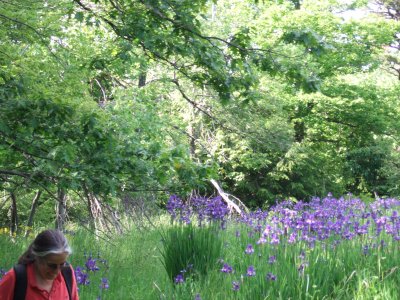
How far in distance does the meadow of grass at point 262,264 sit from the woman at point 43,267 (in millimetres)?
1295

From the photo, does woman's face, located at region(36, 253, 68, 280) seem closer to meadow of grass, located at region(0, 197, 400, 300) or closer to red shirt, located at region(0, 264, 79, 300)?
red shirt, located at region(0, 264, 79, 300)

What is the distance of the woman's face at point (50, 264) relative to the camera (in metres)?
2.88

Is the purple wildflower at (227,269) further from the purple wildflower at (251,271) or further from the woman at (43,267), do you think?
the woman at (43,267)

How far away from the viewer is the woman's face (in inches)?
113

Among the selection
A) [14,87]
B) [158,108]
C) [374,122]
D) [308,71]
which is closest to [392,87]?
[374,122]

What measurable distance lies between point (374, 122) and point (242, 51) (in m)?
16.8

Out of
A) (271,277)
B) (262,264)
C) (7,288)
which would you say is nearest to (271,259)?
(262,264)

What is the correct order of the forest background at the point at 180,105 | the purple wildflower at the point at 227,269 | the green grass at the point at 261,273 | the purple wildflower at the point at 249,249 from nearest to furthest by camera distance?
the green grass at the point at 261,273 < the purple wildflower at the point at 227,269 < the purple wildflower at the point at 249,249 < the forest background at the point at 180,105

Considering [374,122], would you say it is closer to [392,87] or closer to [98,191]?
[392,87]

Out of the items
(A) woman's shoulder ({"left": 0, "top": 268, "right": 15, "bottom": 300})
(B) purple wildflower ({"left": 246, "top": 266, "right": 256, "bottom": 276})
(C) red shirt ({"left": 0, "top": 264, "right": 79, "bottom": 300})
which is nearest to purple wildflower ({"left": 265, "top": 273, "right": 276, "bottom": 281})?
(B) purple wildflower ({"left": 246, "top": 266, "right": 256, "bottom": 276})

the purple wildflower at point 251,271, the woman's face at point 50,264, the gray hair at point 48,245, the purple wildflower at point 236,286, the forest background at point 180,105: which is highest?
the forest background at point 180,105

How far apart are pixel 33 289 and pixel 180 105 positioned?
12.7 m

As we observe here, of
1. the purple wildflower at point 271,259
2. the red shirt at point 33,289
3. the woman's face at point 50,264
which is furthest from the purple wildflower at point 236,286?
the woman's face at point 50,264

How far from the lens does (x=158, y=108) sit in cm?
1188
